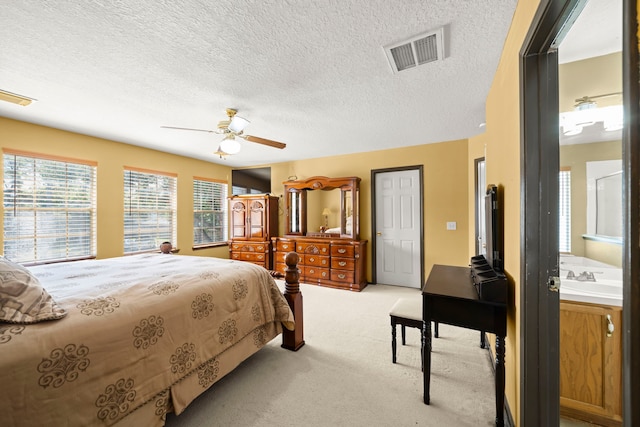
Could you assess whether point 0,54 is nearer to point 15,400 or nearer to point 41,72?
point 41,72

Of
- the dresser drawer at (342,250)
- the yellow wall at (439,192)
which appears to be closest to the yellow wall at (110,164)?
the dresser drawer at (342,250)

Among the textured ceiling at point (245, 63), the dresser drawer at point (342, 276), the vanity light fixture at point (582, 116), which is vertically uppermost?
the textured ceiling at point (245, 63)

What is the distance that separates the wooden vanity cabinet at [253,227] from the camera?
5.19 m

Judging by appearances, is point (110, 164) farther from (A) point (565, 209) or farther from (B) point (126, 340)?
(A) point (565, 209)

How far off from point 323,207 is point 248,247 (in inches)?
72.7

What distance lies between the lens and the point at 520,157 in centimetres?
127

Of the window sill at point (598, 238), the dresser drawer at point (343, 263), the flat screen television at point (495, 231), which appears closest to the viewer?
the window sill at point (598, 238)

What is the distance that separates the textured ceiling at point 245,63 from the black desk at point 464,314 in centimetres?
166

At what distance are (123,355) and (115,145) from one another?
3782 mm

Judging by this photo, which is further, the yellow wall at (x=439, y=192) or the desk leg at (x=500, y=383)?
the yellow wall at (x=439, y=192)

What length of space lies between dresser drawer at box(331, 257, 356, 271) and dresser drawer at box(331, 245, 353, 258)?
0.22 feet

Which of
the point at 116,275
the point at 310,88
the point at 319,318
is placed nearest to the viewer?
the point at 116,275

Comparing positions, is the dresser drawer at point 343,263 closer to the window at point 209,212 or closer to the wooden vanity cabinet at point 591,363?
the window at point 209,212

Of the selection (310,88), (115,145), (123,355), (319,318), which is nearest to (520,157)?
(310,88)
